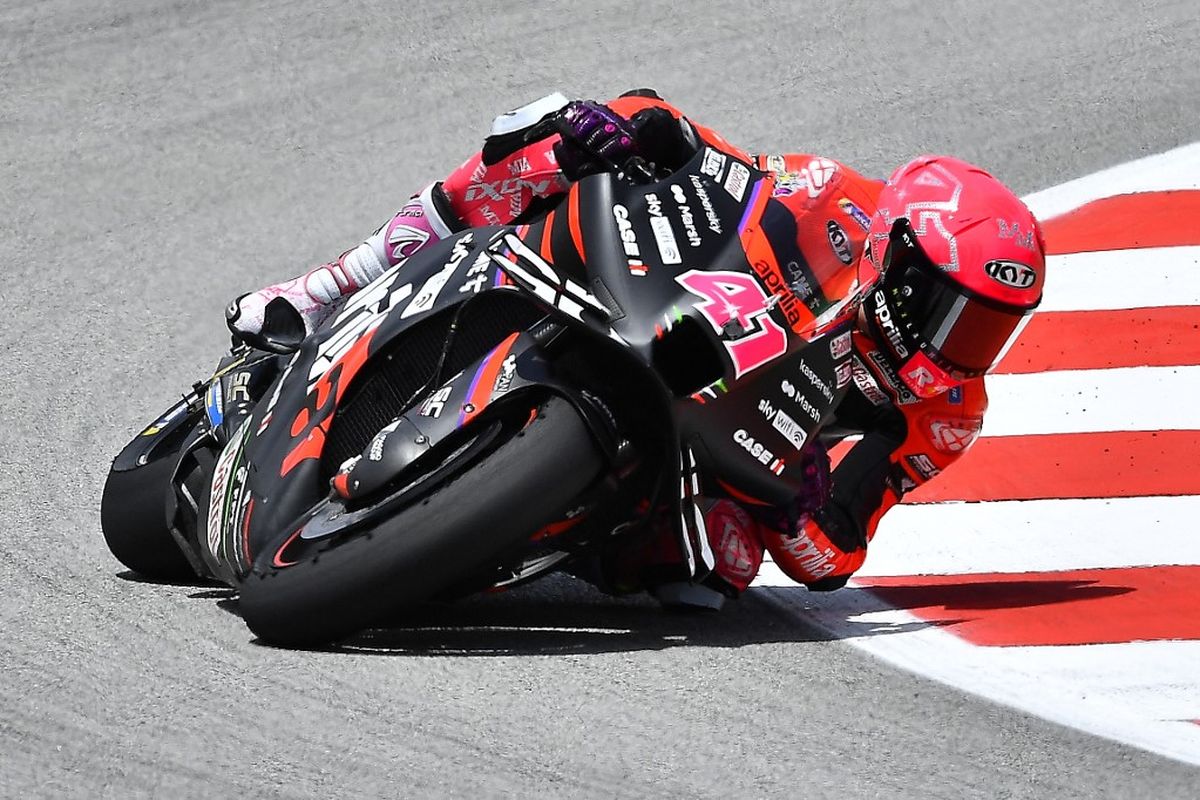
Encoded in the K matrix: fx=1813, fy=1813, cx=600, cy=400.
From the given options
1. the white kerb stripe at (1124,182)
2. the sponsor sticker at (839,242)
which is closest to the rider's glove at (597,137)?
the sponsor sticker at (839,242)

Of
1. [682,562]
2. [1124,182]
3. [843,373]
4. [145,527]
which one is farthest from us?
[1124,182]

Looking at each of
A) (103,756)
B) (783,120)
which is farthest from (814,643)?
(783,120)

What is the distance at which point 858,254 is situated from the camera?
4395 mm

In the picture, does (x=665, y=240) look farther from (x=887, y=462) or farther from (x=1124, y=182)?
(x=1124, y=182)

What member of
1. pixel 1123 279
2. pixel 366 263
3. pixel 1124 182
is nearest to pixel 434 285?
pixel 366 263

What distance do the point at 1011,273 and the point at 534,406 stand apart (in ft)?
5.35

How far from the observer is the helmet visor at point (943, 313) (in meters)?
4.88

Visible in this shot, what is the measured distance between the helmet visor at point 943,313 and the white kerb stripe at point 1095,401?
1.68 meters

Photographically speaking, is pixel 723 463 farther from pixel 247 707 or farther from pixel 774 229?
pixel 247 707

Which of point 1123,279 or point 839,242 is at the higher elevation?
point 839,242

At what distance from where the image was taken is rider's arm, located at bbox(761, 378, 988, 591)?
5059mm

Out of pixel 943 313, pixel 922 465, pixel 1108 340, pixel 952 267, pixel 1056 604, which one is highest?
pixel 952 267

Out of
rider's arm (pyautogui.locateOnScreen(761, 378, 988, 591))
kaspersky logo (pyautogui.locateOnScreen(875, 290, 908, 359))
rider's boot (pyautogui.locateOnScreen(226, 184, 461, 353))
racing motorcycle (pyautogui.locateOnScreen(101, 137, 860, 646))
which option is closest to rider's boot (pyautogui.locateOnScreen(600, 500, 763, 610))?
rider's arm (pyautogui.locateOnScreen(761, 378, 988, 591))

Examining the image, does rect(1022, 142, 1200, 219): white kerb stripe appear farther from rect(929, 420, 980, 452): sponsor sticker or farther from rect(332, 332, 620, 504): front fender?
rect(332, 332, 620, 504): front fender
